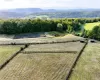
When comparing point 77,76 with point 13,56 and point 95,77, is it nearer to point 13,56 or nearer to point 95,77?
point 95,77

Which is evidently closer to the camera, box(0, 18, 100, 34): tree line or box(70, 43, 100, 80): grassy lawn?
box(70, 43, 100, 80): grassy lawn

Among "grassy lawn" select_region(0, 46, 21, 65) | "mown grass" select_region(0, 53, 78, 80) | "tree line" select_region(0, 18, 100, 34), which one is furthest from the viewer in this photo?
"tree line" select_region(0, 18, 100, 34)

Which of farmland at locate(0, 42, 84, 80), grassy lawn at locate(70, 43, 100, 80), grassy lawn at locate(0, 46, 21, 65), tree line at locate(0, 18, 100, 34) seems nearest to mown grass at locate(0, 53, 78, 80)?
farmland at locate(0, 42, 84, 80)

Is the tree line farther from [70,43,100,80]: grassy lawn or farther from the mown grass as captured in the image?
[70,43,100,80]: grassy lawn

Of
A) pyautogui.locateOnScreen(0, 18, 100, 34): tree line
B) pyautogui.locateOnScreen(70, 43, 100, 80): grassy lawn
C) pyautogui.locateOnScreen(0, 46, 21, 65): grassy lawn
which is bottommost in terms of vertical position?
pyautogui.locateOnScreen(0, 18, 100, 34): tree line

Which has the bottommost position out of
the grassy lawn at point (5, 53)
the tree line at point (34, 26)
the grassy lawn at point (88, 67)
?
the tree line at point (34, 26)

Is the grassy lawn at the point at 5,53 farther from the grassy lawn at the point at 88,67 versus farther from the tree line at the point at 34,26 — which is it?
the tree line at the point at 34,26

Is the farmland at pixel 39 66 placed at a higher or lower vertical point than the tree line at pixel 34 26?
higher

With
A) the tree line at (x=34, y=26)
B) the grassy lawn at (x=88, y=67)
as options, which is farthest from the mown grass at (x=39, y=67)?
the tree line at (x=34, y=26)

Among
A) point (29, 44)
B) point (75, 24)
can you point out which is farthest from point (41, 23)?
point (29, 44)
